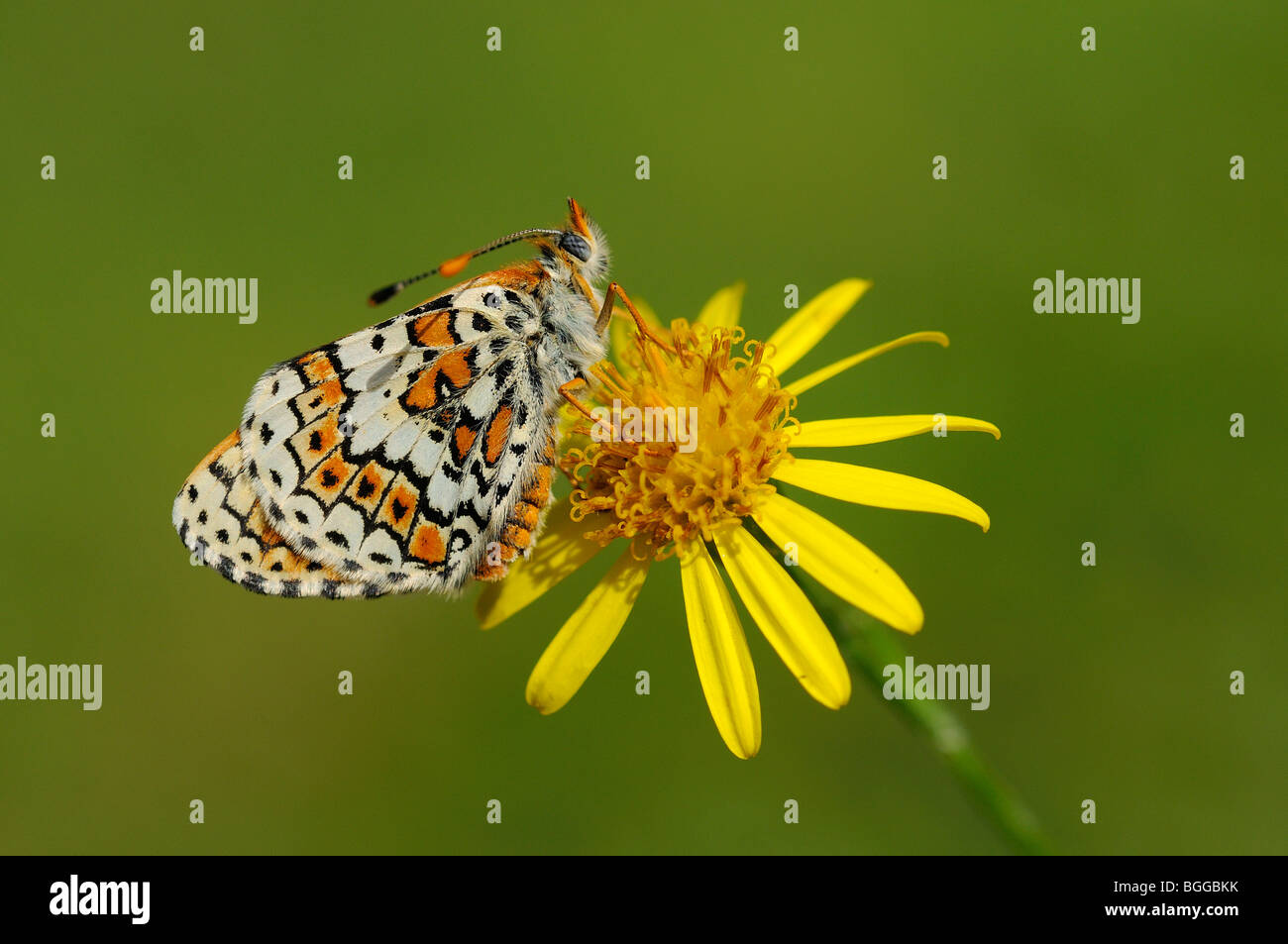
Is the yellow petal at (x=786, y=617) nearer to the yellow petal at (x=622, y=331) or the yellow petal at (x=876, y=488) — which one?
the yellow petal at (x=876, y=488)

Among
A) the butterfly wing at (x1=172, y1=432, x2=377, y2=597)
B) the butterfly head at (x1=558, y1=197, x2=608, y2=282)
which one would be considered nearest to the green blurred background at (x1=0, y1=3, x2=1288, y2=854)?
the butterfly head at (x1=558, y1=197, x2=608, y2=282)

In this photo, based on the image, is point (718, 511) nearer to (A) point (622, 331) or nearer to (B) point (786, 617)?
(B) point (786, 617)

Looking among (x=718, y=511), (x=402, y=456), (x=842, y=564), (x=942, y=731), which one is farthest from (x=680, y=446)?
(x=942, y=731)

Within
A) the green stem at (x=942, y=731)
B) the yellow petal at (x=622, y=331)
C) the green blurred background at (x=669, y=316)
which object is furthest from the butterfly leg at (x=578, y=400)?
the green blurred background at (x=669, y=316)

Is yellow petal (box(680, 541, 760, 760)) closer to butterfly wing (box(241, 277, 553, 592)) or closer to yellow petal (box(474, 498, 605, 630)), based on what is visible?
yellow petal (box(474, 498, 605, 630))
